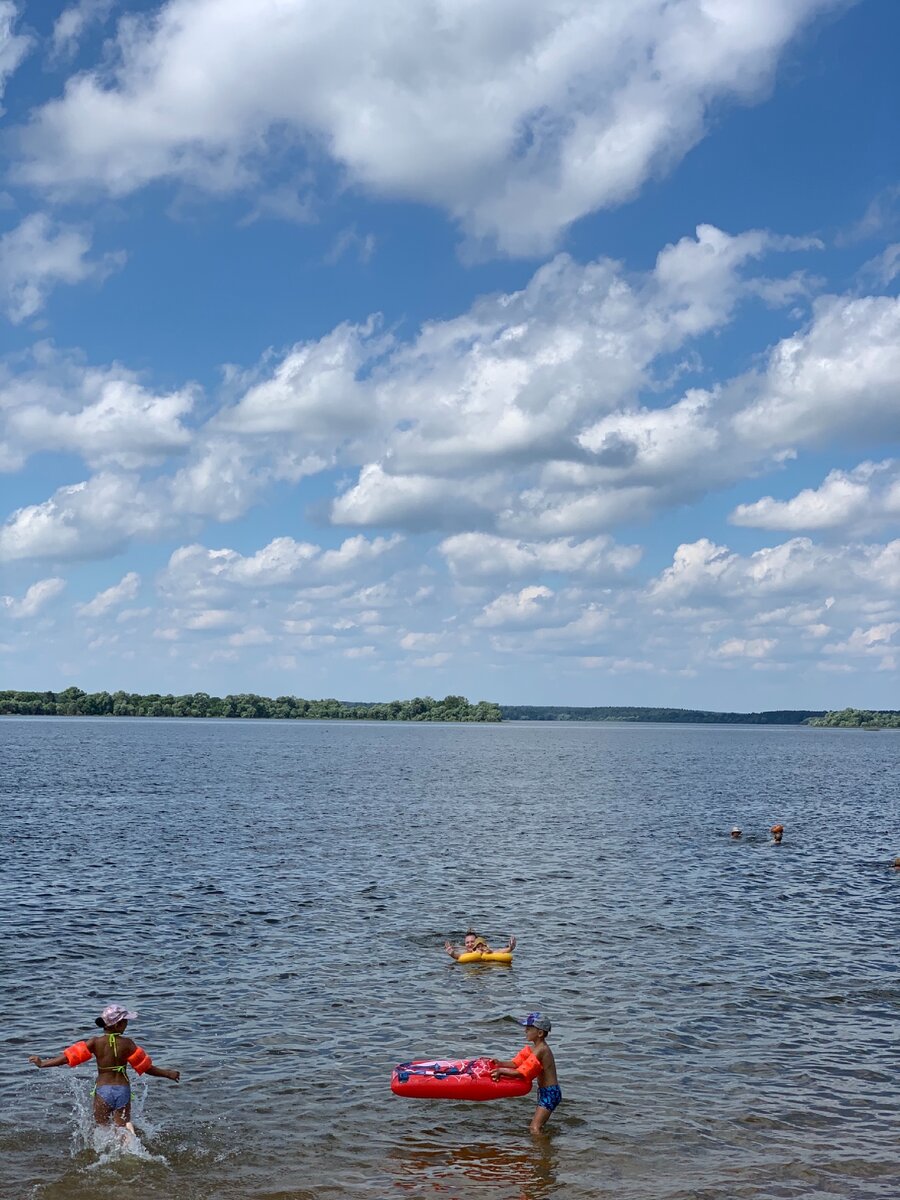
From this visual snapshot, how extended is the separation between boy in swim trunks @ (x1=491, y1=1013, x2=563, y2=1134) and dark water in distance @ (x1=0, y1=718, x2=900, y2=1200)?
532 mm

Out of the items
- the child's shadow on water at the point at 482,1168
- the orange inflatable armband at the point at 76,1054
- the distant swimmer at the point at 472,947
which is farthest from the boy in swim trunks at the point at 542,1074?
the distant swimmer at the point at 472,947

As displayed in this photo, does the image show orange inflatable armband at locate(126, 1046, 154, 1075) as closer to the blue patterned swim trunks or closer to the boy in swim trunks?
the blue patterned swim trunks

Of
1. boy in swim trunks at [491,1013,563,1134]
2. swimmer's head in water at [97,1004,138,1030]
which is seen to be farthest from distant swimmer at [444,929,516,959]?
swimmer's head in water at [97,1004,138,1030]

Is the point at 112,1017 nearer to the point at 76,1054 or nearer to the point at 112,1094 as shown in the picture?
the point at 76,1054

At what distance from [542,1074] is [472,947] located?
13.3 meters

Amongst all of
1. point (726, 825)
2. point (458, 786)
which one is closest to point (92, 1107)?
point (726, 825)

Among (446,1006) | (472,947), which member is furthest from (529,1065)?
(472,947)

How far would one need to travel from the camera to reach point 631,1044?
2736 centimetres

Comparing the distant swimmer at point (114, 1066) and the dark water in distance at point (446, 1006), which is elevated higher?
the distant swimmer at point (114, 1066)

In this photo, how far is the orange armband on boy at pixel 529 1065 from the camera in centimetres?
2211

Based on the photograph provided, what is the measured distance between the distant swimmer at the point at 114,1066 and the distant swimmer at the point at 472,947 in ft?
50.4

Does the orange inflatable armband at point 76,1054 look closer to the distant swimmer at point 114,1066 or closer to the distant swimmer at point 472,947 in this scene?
the distant swimmer at point 114,1066

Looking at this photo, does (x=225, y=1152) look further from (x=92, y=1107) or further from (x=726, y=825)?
(x=726, y=825)

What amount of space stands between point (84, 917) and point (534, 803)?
196 feet
